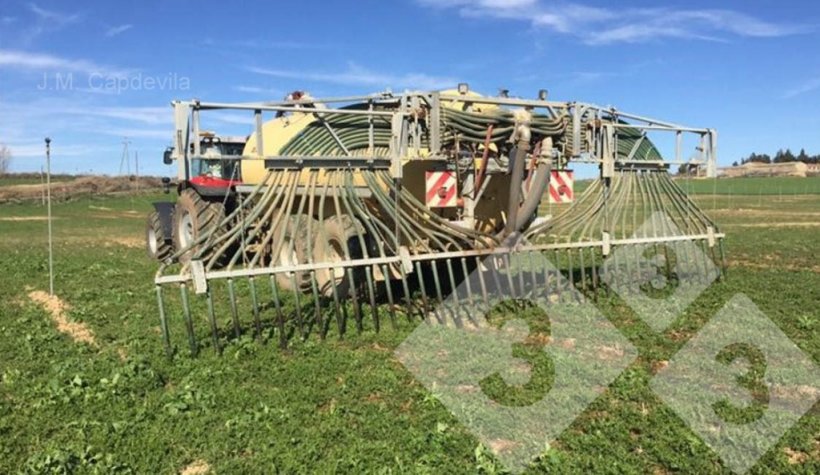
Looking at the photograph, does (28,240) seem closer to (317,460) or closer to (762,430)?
(317,460)

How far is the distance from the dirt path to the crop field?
3 cm

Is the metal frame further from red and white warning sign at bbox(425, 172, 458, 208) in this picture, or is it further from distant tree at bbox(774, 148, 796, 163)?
distant tree at bbox(774, 148, 796, 163)

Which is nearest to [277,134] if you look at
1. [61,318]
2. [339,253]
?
[339,253]

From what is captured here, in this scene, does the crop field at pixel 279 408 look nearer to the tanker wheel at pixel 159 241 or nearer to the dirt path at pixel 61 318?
the dirt path at pixel 61 318

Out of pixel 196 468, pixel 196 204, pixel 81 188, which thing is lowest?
pixel 196 468

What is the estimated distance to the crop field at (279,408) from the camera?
155 inches

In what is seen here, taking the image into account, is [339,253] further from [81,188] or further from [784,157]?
[784,157]

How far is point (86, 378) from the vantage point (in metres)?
5.38

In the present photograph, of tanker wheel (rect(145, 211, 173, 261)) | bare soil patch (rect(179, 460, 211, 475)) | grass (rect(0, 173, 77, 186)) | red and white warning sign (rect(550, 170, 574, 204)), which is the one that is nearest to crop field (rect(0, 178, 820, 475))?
bare soil patch (rect(179, 460, 211, 475))

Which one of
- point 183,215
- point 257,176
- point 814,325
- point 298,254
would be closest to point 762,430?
point 814,325

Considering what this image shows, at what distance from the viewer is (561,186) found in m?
8.44

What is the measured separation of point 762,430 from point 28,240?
18.5m

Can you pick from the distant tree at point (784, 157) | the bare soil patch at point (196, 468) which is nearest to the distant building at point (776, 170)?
the distant tree at point (784, 157)

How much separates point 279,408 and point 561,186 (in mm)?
4965
